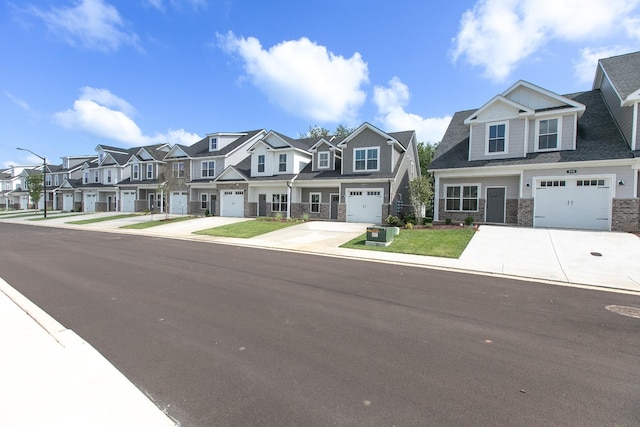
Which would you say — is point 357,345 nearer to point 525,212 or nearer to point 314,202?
point 525,212

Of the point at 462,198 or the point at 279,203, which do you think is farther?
the point at 279,203

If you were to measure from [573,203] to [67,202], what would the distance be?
197 ft

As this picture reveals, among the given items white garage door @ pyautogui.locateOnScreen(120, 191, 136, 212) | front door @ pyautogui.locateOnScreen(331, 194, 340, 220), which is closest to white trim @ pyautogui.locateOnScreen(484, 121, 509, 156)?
front door @ pyautogui.locateOnScreen(331, 194, 340, 220)

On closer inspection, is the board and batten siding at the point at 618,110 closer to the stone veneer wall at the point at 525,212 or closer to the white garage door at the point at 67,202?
the stone veneer wall at the point at 525,212

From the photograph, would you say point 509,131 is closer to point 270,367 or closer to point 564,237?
point 564,237

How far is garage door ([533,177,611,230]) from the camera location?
1579 cm

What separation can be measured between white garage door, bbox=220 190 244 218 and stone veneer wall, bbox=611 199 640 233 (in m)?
25.7

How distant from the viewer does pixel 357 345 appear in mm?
4418

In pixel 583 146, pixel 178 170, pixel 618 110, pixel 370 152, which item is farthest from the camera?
pixel 178 170

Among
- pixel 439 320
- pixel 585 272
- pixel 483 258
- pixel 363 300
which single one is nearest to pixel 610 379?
pixel 439 320

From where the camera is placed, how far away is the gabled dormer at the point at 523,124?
17469mm

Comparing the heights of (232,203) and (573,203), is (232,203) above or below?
below

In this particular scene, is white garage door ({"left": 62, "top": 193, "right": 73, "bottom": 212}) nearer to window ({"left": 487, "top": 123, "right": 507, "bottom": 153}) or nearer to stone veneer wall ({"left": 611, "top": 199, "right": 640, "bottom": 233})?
window ({"left": 487, "top": 123, "right": 507, "bottom": 153})

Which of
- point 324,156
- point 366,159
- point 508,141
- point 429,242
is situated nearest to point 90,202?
point 324,156
